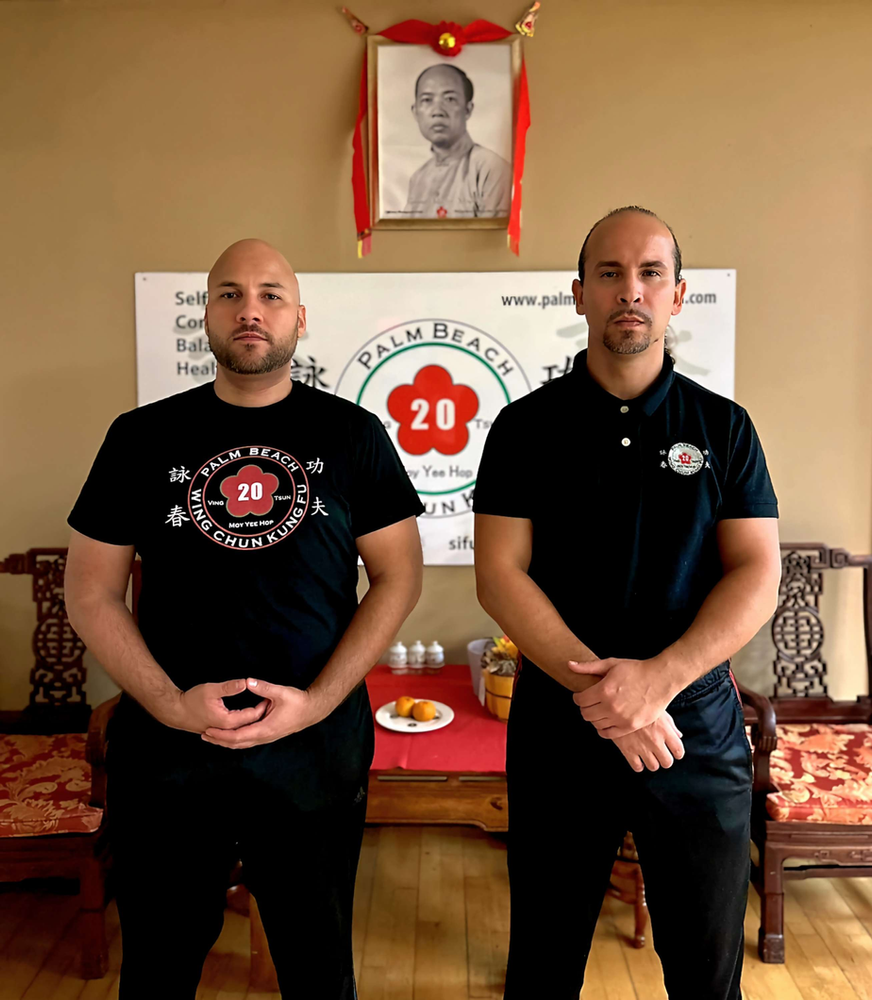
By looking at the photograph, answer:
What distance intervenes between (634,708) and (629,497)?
0.35 m

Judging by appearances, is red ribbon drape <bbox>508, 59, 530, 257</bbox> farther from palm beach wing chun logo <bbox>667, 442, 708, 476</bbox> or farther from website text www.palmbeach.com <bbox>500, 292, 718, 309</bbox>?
palm beach wing chun logo <bbox>667, 442, 708, 476</bbox>

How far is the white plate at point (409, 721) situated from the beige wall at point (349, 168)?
1.35 m

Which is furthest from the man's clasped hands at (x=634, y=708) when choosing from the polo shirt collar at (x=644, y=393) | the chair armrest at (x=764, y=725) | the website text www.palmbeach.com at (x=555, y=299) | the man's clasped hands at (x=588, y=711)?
the website text www.palmbeach.com at (x=555, y=299)

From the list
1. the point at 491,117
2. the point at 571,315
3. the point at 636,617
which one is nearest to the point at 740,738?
the point at 636,617

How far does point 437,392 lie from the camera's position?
267 cm

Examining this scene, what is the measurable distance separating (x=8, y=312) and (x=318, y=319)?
1.07 m

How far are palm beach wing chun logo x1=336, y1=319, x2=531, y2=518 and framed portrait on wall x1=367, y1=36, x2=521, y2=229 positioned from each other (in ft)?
1.27

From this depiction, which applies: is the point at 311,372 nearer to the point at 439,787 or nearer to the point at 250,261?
the point at 250,261

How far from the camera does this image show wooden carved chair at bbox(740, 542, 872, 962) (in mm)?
2035

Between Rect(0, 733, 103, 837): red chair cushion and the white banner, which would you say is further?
the white banner

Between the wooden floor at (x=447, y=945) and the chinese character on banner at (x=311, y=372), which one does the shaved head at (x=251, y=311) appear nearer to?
the chinese character on banner at (x=311, y=372)

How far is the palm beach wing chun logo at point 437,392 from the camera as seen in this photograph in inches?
104

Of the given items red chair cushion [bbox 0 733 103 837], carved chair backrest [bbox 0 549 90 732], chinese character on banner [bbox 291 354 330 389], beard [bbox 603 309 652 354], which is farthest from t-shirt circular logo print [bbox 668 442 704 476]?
carved chair backrest [bbox 0 549 90 732]

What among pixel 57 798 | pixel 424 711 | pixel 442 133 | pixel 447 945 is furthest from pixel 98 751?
pixel 442 133
